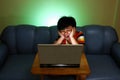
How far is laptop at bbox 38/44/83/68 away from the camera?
4.76 feet

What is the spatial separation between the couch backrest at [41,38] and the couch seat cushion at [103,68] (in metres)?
0.13

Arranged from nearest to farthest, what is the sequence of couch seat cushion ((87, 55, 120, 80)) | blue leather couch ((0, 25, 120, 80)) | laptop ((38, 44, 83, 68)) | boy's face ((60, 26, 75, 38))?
laptop ((38, 44, 83, 68)) < boy's face ((60, 26, 75, 38)) < couch seat cushion ((87, 55, 120, 80)) < blue leather couch ((0, 25, 120, 80))

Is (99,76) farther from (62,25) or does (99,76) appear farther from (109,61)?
(62,25)

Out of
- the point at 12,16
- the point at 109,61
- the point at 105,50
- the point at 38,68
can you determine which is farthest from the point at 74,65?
the point at 12,16

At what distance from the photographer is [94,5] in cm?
266

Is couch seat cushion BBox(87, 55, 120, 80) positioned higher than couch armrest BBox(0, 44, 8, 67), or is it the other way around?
couch armrest BBox(0, 44, 8, 67)

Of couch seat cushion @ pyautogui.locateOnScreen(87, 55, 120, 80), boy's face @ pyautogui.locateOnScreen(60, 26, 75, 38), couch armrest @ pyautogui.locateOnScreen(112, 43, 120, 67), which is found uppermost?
boy's face @ pyautogui.locateOnScreen(60, 26, 75, 38)

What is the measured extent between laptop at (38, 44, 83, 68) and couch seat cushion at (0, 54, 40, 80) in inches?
17.1

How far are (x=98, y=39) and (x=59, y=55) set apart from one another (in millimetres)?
1014

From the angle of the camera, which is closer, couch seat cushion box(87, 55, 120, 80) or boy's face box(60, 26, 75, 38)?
boy's face box(60, 26, 75, 38)

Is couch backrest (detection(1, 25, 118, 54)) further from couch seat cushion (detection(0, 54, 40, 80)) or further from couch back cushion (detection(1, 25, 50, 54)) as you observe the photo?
couch seat cushion (detection(0, 54, 40, 80))

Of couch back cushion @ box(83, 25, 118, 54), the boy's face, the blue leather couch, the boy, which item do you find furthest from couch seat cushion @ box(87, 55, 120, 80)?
the boy's face

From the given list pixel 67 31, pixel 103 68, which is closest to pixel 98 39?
Result: pixel 103 68

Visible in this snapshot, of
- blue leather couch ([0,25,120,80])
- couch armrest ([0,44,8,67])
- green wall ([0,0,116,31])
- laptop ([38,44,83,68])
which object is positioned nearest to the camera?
laptop ([38,44,83,68])
